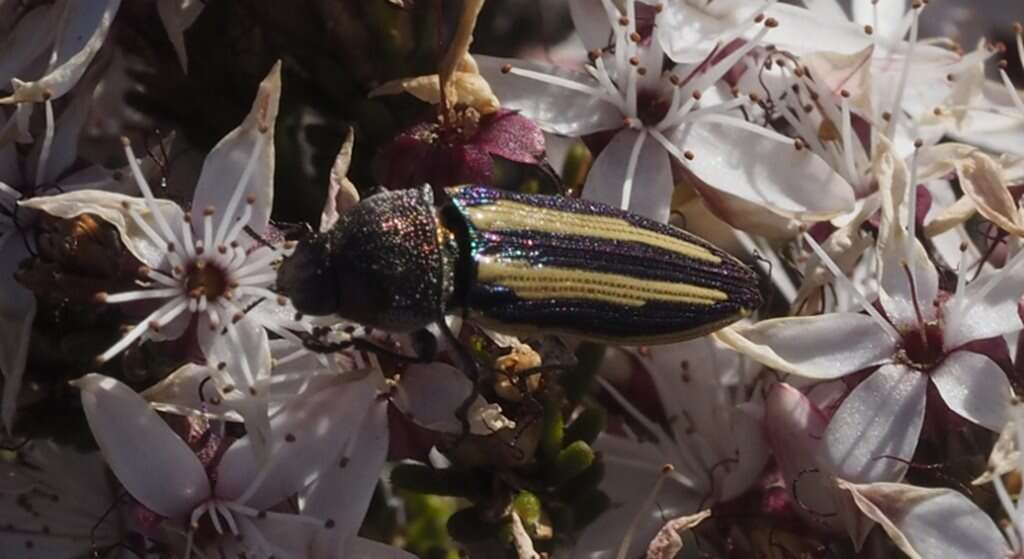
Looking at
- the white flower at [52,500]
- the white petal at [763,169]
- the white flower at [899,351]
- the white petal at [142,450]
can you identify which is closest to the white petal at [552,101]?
the white petal at [763,169]

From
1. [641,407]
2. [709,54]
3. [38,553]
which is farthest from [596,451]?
[38,553]

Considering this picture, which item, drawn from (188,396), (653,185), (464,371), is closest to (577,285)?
(464,371)

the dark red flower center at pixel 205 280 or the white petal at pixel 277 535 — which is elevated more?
the dark red flower center at pixel 205 280

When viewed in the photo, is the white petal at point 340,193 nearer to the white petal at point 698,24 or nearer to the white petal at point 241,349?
the white petal at point 241,349

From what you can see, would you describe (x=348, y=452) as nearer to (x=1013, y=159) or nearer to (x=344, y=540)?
(x=344, y=540)

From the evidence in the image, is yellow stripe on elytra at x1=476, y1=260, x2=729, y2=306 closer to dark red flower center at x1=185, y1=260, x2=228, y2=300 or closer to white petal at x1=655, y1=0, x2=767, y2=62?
dark red flower center at x1=185, y1=260, x2=228, y2=300

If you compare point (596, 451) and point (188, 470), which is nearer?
point (188, 470)

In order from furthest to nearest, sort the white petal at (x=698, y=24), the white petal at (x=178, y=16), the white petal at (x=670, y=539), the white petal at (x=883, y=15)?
the white petal at (x=883, y=15), the white petal at (x=698, y=24), the white petal at (x=178, y=16), the white petal at (x=670, y=539)
